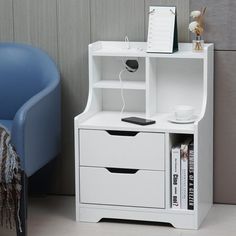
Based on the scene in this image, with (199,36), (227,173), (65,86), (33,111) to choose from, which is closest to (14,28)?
(65,86)

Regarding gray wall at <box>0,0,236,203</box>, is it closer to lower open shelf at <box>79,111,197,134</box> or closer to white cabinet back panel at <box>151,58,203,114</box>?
white cabinet back panel at <box>151,58,203,114</box>

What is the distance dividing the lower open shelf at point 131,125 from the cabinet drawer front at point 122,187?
0.67 feet

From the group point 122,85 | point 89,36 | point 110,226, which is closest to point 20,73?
point 89,36

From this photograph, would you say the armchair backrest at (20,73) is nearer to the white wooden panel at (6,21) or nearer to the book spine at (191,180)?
the white wooden panel at (6,21)

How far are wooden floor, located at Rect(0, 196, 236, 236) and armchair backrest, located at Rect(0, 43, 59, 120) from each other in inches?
22.3

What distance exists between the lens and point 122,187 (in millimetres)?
3684

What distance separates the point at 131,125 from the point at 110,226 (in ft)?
1.64

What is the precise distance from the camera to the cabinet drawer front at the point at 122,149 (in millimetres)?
3619

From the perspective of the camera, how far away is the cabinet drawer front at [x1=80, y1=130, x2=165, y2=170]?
3.62 meters

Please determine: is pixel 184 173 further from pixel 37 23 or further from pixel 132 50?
pixel 37 23

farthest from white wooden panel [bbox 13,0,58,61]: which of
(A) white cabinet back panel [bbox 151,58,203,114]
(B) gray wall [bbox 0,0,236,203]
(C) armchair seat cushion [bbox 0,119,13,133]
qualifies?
(A) white cabinet back panel [bbox 151,58,203,114]

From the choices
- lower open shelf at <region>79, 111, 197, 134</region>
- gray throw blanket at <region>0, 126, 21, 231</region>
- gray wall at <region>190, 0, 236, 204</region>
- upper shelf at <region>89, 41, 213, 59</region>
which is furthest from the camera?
gray wall at <region>190, 0, 236, 204</region>

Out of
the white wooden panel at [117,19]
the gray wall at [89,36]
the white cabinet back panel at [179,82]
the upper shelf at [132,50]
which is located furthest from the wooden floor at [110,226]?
the white wooden panel at [117,19]

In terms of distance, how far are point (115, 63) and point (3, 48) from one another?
23.1 inches
